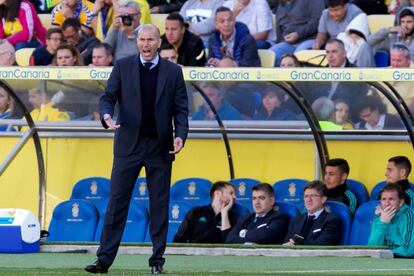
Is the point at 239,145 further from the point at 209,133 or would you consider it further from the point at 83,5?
the point at 83,5

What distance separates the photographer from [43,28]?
2005 cm

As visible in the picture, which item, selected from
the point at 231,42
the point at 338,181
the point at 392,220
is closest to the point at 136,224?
the point at 338,181

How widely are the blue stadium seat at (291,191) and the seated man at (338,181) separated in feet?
Result: 2.52

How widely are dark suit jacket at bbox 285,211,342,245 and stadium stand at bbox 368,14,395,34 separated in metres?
4.62

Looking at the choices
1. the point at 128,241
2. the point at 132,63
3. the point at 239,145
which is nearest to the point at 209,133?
the point at 239,145

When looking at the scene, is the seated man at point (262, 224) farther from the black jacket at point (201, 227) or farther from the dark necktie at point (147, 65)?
the dark necktie at point (147, 65)

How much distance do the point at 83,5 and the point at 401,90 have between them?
22.1 feet

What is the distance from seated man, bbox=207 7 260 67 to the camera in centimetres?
1750

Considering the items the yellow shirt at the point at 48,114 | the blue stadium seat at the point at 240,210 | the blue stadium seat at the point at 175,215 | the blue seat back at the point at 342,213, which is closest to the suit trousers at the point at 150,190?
the blue seat back at the point at 342,213

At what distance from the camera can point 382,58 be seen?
1705 cm

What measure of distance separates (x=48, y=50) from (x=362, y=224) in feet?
20.0

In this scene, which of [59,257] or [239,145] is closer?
[59,257]

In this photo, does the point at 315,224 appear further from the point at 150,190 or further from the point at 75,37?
the point at 75,37

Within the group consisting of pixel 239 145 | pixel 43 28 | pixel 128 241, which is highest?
pixel 43 28
